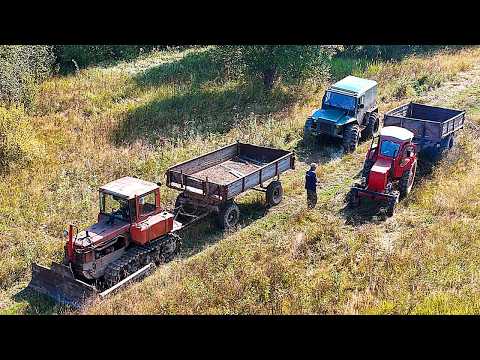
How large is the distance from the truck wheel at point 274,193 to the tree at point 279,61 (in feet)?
29.5

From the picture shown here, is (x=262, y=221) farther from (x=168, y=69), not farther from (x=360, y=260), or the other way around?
(x=168, y=69)

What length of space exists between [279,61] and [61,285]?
13.9 metres

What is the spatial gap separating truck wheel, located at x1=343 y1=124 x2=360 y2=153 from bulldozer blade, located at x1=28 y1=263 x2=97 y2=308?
9171mm

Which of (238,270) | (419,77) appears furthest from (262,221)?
(419,77)

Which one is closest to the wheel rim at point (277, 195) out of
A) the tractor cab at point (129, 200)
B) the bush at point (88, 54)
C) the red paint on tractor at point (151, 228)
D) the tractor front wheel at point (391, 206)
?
the tractor front wheel at point (391, 206)

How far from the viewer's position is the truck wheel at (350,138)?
54.1 ft

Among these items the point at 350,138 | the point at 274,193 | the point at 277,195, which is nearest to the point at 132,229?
the point at 274,193

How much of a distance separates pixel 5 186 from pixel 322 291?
9106mm

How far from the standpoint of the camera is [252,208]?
13.7 m

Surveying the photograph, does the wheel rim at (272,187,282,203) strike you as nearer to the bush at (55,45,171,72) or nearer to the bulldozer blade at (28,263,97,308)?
the bulldozer blade at (28,263,97,308)

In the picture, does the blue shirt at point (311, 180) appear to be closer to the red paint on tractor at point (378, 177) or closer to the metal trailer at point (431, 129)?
the red paint on tractor at point (378, 177)

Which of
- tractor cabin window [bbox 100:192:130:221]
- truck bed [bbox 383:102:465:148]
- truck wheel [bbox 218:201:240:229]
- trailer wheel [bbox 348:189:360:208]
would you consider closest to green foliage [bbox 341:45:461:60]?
truck bed [bbox 383:102:465:148]

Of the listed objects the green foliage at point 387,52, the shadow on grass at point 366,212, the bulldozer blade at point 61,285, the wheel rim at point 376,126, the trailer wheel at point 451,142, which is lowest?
the bulldozer blade at point 61,285

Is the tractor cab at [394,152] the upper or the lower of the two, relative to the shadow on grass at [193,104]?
upper
